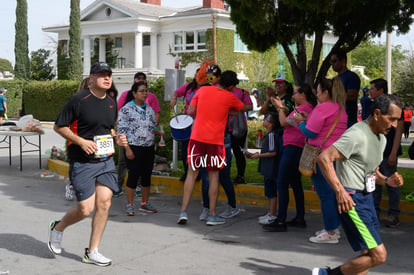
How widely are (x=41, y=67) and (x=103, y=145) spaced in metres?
52.5

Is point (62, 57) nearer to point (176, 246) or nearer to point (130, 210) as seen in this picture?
point (130, 210)

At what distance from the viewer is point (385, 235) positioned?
709 centimetres

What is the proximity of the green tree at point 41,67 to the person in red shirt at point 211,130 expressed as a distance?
159 feet

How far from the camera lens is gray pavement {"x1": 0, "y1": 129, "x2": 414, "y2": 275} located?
18.8ft

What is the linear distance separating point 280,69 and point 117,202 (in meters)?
36.2

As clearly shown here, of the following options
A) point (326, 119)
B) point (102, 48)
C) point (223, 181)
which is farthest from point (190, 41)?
point (326, 119)

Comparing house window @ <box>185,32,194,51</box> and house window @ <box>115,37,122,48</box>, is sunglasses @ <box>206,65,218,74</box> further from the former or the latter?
house window @ <box>115,37,122,48</box>

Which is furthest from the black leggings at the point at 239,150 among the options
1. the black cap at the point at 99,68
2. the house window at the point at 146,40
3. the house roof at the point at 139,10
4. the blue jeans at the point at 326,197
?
the house window at the point at 146,40

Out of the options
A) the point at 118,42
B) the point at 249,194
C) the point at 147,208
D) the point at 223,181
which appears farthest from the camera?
the point at 118,42

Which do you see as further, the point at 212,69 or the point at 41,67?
the point at 41,67

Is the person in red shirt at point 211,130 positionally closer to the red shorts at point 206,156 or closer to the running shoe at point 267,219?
the red shorts at point 206,156

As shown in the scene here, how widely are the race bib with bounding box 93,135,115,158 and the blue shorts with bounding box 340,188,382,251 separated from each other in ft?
8.29

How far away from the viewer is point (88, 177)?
5.77 meters

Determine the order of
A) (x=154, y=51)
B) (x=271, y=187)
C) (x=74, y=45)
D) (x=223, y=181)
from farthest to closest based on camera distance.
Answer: (x=154, y=51), (x=74, y=45), (x=223, y=181), (x=271, y=187)
